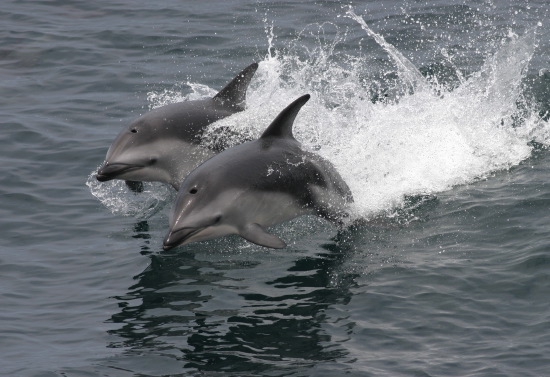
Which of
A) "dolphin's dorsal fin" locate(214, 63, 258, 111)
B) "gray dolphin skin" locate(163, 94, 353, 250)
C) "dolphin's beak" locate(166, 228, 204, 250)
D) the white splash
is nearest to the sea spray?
the white splash

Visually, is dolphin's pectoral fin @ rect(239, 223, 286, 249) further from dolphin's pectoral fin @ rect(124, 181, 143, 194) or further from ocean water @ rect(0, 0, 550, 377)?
dolphin's pectoral fin @ rect(124, 181, 143, 194)

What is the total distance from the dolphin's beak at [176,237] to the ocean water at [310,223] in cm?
63

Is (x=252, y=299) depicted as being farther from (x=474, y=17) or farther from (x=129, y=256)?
(x=474, y=17)

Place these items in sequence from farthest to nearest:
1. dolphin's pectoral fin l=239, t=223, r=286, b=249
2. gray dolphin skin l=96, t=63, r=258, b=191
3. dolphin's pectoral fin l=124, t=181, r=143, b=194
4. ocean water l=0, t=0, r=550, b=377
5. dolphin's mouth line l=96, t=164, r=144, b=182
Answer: dolphin's pectoral fin l=124, t=181, r=143, b=194, gray dolphin skin l=96, t=63, r=258, b=191, dolphin's mouth line l=96, t=164, r=144, b=182, dolphin's pectoral fin l=239, t=223, r=286, b=249, ocean water l=0, t=0, r=550, b=377

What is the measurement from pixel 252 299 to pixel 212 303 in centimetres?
41

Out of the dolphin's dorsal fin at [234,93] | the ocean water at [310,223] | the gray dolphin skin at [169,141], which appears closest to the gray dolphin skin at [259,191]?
the ocean water at [310,223]

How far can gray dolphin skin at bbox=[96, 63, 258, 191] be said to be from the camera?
12927 millimetres

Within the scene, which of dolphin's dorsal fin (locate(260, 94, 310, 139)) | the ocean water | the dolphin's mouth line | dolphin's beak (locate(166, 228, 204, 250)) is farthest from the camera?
the dolphin's mouth line

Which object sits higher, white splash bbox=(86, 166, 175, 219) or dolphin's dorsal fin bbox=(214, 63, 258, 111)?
dolphin's dorsal fin bbox=(214, 63, 258, 111)

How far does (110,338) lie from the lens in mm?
10047

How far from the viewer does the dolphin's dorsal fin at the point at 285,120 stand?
11.7m

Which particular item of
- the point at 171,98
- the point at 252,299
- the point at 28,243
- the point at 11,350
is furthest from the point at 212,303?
the point at 171,98

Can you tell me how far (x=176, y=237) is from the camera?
34.9ft

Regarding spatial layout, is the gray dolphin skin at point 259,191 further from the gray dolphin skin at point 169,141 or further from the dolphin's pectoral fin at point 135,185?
the dolphin's pectoral fin at point 135,185
